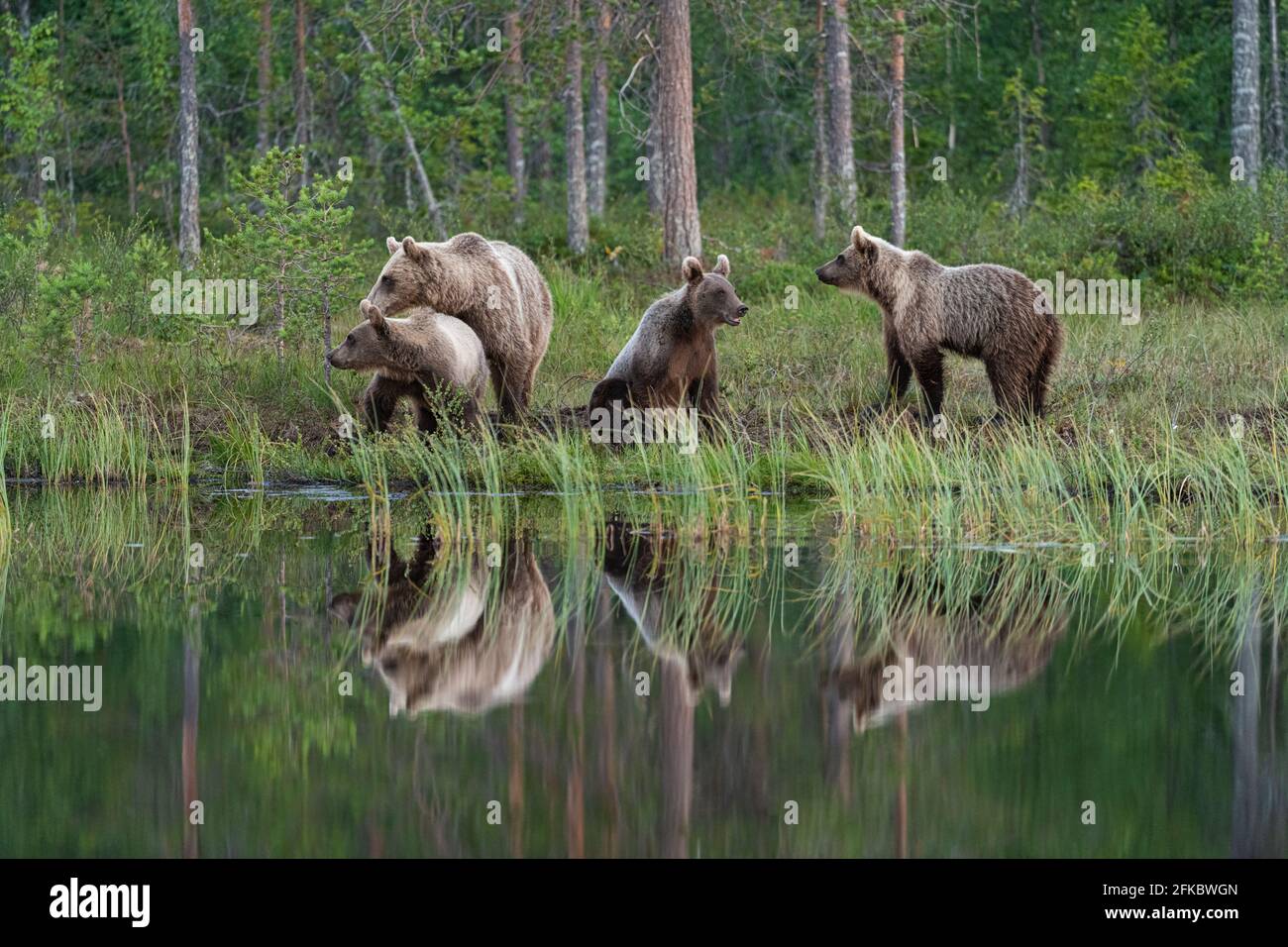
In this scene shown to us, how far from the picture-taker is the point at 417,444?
11055 millimetres

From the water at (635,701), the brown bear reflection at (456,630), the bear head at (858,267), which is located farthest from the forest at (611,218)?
the brown bear reflection at (456,630)

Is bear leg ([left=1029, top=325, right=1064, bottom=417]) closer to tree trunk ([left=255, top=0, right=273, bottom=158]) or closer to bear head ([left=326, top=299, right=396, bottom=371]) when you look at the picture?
bear head ([left=326, top=299, right=396, bottom=371])

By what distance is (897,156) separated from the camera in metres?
20.8

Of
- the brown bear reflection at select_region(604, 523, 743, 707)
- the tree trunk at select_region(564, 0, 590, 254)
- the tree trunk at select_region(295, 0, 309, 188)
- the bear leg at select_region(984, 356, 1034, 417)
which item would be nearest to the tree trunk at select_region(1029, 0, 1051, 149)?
the tree trunk at select_region(564, 0, 590, 254)

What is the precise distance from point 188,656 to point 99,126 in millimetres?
24885

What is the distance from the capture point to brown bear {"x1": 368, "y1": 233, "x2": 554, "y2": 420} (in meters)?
12.3

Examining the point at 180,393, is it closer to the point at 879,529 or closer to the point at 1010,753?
the point at 879,529

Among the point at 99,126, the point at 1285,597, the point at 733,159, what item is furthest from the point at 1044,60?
the point at 1285,597

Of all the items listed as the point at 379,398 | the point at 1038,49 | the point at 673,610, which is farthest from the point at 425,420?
the point at 1038,49

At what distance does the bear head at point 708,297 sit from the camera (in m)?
11.5

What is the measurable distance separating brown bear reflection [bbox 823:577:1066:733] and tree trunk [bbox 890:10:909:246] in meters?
12.3

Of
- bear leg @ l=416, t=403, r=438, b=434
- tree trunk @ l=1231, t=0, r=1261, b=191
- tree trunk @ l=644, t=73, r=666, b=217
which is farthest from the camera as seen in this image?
tree trunk @ l=1231, t=0, r=1261, b=191

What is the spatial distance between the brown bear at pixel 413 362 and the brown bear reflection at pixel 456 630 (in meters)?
2.37

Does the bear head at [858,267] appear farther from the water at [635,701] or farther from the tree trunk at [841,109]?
the tree trunk at [841,109]
